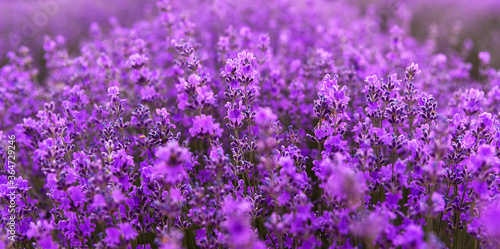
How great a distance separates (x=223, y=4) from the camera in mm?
6492

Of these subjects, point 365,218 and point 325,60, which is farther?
point 325,60

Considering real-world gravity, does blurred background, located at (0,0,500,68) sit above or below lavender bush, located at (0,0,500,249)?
above

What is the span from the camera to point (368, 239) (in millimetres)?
1913

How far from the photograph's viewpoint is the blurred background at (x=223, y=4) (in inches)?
291

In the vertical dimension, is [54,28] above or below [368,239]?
above

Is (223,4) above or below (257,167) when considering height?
above

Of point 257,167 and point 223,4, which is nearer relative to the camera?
point 257,167

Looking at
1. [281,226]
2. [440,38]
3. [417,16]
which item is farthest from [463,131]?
[417,16]

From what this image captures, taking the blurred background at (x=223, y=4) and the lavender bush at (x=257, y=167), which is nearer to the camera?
the lavender bush at (x=257, y=167)

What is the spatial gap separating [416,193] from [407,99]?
717mm

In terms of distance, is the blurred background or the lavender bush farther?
the blurred background

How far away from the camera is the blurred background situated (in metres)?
7.40

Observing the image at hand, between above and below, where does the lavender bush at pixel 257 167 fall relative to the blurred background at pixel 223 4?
below

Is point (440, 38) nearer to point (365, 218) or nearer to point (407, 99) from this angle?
point (407, 99)
